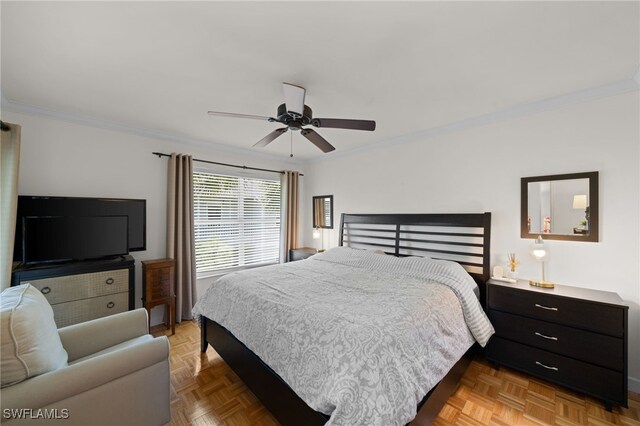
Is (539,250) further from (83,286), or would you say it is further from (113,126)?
(113,126)

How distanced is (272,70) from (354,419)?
7.19 ft

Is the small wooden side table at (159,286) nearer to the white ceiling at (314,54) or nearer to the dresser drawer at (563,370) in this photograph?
the white ceiling at (314,54)

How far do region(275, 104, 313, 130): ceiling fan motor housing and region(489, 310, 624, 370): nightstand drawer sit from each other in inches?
96.7

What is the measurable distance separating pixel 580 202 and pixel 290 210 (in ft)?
12.3

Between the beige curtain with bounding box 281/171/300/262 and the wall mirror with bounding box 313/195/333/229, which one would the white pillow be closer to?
the beige curtain with bounding box 281/171/300/262

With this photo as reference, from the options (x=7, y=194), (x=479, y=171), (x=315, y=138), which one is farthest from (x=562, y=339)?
(x=7, y=194)

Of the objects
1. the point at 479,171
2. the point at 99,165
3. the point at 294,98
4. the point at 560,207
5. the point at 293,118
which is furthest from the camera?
the point at 99,165

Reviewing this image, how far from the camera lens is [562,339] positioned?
80.2 inches

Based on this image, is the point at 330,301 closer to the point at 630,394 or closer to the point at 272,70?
the point at 272,70

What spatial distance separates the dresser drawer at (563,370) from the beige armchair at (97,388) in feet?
9.01

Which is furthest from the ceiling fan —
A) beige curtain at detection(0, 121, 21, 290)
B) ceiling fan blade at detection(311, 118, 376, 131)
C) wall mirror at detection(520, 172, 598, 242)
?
beige curtain at detection(0, 121, 21, 290)

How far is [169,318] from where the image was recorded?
3127mm

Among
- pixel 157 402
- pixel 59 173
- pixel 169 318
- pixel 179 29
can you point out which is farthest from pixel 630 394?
pixel 59 173

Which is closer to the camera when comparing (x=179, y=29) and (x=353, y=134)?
(x=179, y=29)
